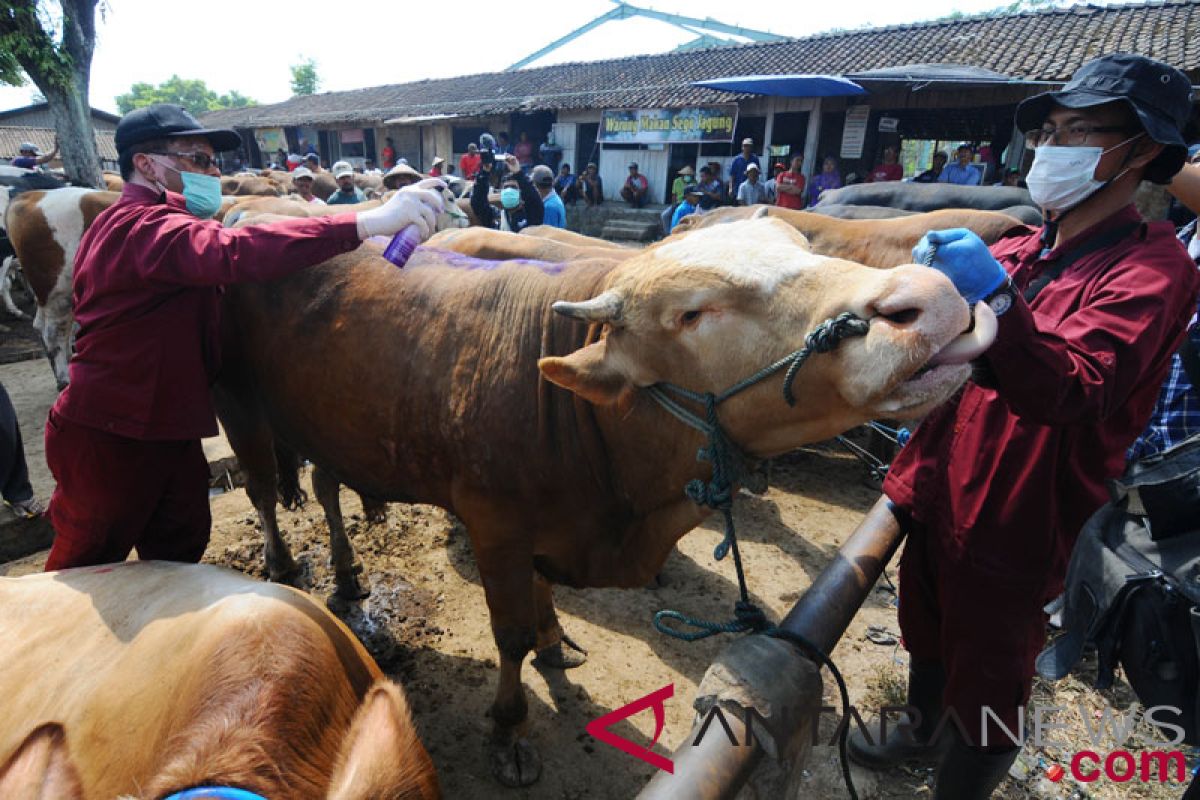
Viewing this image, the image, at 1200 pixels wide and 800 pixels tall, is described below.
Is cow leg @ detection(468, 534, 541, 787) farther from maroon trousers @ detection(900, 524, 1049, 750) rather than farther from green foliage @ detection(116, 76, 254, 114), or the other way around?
green foliage @ detection(116, 76, 254, 114)

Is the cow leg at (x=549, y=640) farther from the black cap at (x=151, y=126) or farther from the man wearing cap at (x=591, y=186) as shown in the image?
the man wearing cap at (x=591, y=186)

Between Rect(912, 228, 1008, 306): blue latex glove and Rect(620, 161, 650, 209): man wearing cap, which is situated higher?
Rect(912, 228, 1008, 306): blue latex glove

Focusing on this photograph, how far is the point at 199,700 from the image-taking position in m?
1.46

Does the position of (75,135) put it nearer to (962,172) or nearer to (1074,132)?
(962,172)

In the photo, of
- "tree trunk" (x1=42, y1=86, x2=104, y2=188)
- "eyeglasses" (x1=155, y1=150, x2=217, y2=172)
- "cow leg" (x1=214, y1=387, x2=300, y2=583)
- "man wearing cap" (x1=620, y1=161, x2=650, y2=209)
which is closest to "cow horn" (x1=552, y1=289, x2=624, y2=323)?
Result: "eyeglasses" (x1=155, y1=150, x2=217, y2=172)

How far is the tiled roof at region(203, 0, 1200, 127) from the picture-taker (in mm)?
11961

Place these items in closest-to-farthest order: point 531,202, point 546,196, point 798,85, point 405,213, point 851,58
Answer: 1. point 405,213
2. point 531,202
3. point 546,196
4. point 798,85
5. point 851,58

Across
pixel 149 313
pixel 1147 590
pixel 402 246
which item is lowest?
pixel 1147 590

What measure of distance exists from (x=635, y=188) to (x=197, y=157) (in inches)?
627

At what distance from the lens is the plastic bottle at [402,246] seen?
2221 millimetres

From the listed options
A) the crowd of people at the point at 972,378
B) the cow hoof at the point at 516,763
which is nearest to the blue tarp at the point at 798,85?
the crowd of people at the point at 972,378

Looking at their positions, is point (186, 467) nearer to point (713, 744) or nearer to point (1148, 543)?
point (713, 744)

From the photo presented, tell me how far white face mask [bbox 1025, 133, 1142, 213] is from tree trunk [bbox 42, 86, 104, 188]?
17739 millimetres

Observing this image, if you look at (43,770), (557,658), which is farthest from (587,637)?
(43,770)
